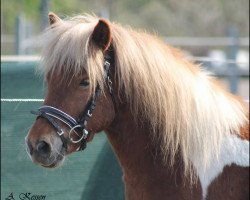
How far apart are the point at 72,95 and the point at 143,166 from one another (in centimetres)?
50

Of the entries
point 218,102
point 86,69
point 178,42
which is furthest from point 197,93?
point 178,42

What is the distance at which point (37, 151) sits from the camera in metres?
3.22

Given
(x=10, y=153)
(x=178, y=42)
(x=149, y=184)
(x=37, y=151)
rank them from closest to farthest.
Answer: (x=37, y=151), (x=149, y=184), (x=10, y=153), (x=178, y=42)

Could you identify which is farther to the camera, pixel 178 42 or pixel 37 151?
pixel 178 42

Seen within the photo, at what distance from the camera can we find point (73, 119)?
3.30 meters

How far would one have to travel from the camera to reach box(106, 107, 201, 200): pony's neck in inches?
136

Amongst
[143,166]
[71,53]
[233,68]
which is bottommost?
[233,68]

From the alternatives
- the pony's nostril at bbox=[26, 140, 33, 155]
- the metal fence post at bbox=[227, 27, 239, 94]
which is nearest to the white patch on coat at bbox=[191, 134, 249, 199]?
the pony's nostril at bbox=[26, 140, 33, 155]

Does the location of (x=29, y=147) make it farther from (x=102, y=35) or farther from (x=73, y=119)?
(x=102, y=35)

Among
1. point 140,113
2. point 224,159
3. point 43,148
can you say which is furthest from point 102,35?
point 224,159

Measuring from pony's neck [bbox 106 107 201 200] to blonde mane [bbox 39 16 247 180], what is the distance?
47mm

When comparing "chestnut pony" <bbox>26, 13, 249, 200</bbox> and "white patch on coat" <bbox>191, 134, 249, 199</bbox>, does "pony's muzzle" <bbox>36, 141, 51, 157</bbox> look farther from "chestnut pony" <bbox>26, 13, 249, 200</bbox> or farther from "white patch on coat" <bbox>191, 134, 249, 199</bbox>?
"white patch on coat" <bbox>191, 134, 249, 199</bbox>

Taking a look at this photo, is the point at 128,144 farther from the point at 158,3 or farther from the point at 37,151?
the point at 158,3

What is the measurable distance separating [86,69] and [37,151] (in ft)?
1.42
